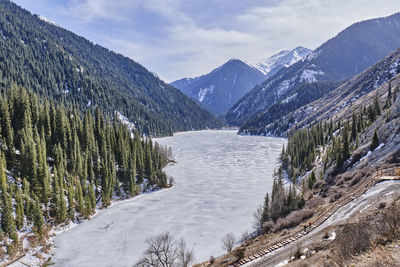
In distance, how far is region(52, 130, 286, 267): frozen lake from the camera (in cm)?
5516

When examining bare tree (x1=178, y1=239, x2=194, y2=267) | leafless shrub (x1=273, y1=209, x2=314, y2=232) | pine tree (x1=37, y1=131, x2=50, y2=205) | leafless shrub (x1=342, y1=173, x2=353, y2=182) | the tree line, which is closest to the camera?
leafless shrub (x1=273, y1=209, x2=314, y2=232)

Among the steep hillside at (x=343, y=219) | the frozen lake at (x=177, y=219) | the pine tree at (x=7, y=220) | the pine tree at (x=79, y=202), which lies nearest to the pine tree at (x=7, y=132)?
the pine tree at (x=79, y=202)

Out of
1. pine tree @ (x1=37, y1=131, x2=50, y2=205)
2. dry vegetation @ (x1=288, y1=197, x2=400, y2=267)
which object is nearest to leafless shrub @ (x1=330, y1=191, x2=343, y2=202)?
dry vegetation @ (x1=288, y1=197, x2=400, y2=267)

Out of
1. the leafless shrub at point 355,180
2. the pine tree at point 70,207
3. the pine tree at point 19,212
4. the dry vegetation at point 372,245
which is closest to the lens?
the dry vegetation at point 372,245

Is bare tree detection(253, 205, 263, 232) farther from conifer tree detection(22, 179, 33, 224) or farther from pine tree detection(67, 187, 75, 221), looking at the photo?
conifer tree detection(22, 179, 33, 224)

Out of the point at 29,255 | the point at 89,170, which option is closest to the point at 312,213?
the point at 29,255

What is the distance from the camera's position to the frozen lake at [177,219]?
5516 centimetres

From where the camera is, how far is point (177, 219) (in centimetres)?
7256

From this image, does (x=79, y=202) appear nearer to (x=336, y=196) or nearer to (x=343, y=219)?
(x=336, y=196)

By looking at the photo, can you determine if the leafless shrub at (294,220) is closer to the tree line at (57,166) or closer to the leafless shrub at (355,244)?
the leafless shrub at (355,244)

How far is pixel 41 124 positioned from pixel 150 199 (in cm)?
4427

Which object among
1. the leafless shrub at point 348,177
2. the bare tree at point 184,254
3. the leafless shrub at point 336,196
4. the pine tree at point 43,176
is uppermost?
the pine tree at point 43,176

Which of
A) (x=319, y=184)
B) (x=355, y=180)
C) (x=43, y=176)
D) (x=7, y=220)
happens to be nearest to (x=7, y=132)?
(x=43, y=176)

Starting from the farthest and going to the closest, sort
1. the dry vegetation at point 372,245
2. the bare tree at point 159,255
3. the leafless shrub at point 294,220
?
the leafless shrub at point 294,220 < the bare tree at point 159,255 < the dry vegetation at point 372,245
